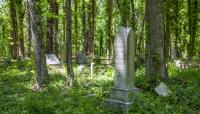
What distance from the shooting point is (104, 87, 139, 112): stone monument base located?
10258 millimetres

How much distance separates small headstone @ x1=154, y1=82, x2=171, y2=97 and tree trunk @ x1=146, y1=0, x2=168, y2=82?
139cm

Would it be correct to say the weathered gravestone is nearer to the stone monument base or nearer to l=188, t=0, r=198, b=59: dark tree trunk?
the stone monument base

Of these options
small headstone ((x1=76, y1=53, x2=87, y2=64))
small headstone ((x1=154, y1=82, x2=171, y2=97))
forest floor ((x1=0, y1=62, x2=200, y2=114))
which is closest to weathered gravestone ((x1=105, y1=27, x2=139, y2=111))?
forest floor ((x1=0, y1=62, x2=200, y2=114))

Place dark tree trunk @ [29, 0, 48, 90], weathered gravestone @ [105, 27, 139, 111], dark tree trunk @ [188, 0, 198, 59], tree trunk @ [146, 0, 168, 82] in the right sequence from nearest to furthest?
1. weathered gravestone @ [105, 27, 139, 111]
2. tree trunk @ [146, 0, 168, 82]
3. dark tree trunk @ [29, 0, 48, 90]
4. dark tree trunk @ [188, 0, 198, 59]

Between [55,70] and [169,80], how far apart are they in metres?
7.36

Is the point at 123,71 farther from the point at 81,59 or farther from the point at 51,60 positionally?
the point at 81,59

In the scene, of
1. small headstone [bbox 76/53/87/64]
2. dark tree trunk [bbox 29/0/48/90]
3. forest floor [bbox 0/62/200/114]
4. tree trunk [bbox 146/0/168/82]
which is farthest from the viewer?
small headstone [bbox 76/53/87/64]

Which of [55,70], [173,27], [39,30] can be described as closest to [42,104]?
[39,30]

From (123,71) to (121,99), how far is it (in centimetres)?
83

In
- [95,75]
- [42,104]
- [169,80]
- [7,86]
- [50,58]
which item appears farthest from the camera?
[50,58]

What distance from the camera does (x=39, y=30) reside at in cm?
1442

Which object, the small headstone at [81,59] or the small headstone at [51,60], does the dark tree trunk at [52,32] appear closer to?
the small headstone at [51,60]

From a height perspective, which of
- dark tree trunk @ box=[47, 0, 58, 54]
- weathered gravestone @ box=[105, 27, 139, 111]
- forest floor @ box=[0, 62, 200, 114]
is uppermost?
dark tree trunk @ box=[47, 0, 58, 54]

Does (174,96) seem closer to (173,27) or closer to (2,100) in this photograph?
(2,100)
